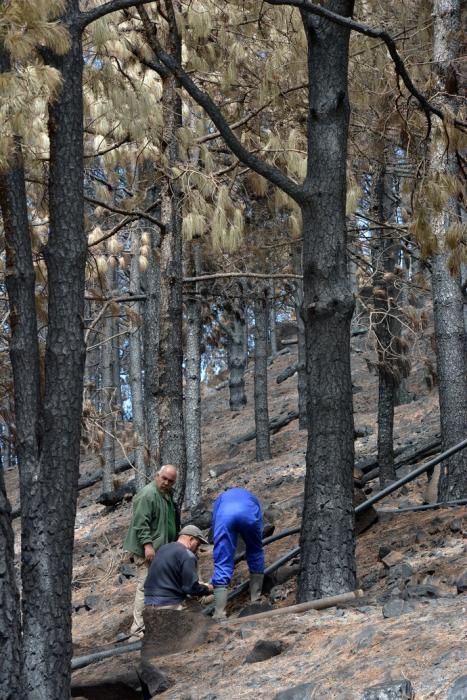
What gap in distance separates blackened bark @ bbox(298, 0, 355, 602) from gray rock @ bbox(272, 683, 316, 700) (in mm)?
1673

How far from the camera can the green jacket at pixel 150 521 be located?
7.89m

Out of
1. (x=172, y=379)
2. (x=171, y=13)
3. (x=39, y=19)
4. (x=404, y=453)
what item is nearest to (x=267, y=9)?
(x=171, y=13)

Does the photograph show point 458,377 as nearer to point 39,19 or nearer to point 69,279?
point 69,279

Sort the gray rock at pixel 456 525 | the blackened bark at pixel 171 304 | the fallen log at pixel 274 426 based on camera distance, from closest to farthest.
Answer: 1. the gray rock at pixel 456 525
2. the blackened bark at pixel 171 304
3. the fallen log at pixel 274 426

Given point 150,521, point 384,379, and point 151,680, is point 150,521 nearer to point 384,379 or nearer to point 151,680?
point 151,680

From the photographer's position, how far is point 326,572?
661cm

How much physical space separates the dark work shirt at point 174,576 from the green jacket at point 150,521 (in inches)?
19.0

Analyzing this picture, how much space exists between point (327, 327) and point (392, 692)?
308cm

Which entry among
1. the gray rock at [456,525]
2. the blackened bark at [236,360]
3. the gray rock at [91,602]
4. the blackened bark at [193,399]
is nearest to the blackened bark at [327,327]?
the gray rock at [456,525]

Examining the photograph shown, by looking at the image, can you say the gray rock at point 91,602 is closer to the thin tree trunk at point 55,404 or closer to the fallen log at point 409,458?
the fallen log at point 409,458

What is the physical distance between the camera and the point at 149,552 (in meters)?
7.86

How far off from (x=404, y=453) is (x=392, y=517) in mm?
3634

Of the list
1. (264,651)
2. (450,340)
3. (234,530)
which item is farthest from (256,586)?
(450,340)

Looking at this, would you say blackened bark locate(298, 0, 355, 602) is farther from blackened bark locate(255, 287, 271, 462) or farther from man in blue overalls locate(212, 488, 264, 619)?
blackened bark locate(255, 287, 271, 462)
